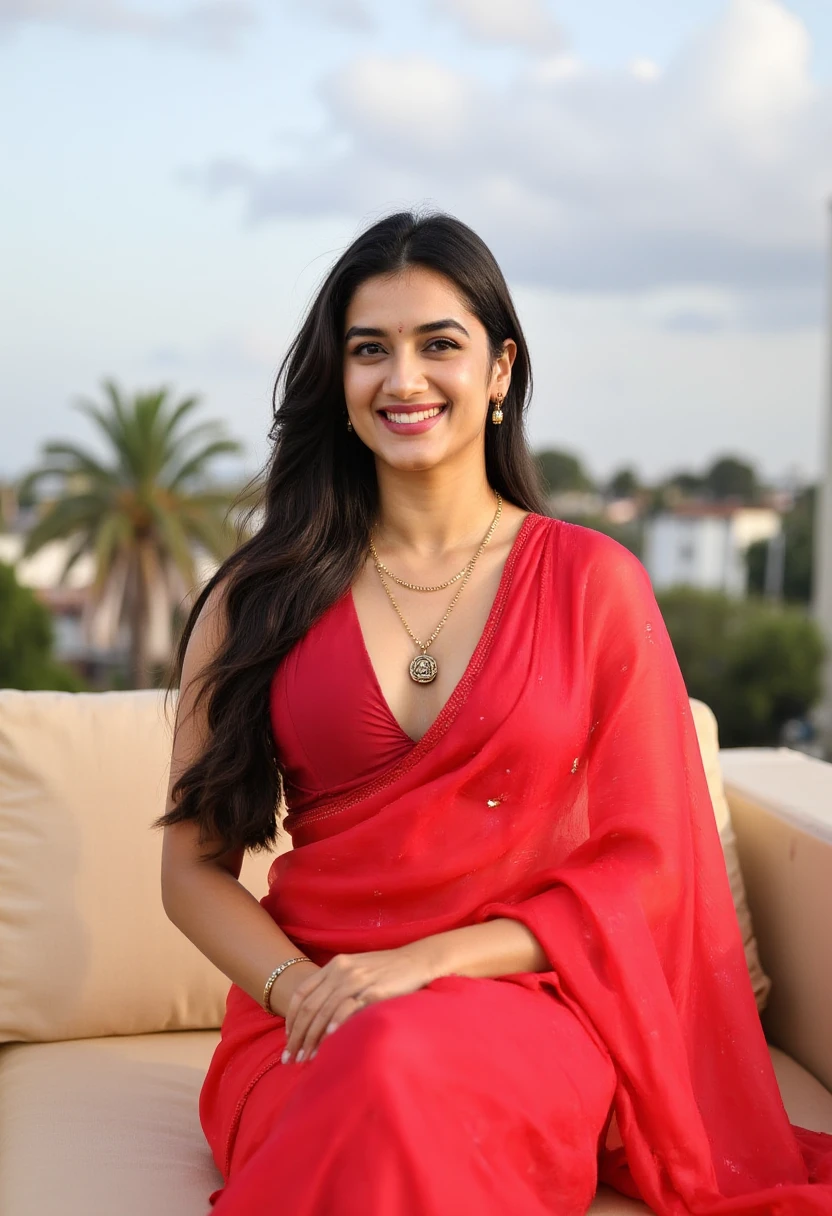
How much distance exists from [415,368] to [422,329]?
67 mm

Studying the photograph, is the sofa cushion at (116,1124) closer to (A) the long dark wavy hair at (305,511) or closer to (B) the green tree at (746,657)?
(A) the long dark wavy hair at (305,511)

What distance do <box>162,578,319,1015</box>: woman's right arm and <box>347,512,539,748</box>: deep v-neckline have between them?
264mm

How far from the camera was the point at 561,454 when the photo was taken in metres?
65.6

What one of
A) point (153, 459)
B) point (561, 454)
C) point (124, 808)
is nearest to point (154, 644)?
point (153, 459)

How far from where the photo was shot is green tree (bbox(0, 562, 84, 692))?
1144 inches

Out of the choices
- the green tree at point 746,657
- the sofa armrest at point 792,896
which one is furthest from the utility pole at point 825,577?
the sofa armrest at point 792,896

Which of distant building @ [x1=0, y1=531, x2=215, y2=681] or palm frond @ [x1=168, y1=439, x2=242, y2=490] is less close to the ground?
palm frond @ [x1=168, y1=439, x2=242, y2=490]

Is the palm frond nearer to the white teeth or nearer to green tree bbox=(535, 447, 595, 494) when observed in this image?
the white teeth

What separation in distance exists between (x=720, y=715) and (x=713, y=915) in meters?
45.1

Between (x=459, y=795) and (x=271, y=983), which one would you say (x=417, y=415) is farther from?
(x=271, y=983)

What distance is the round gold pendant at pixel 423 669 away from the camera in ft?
7.55

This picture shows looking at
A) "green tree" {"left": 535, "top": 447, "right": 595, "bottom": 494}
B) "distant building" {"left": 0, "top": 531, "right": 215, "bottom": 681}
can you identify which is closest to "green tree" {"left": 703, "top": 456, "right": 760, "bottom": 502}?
"green tree" {"left": 535, "top": 447, "right": 595, "bottom": 494}

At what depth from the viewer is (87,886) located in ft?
9.12

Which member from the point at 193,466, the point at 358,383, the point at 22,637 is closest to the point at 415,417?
the point at 358,383
